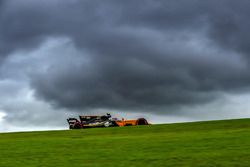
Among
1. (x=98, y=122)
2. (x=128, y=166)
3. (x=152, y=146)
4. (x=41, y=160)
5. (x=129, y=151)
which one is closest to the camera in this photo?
(x=128, y=166)

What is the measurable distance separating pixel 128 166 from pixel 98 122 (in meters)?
42.2

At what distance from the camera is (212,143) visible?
25203mm

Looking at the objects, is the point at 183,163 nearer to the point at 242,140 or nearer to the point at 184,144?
the point at 184,144

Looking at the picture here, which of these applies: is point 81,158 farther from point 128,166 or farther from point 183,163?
point 183,163

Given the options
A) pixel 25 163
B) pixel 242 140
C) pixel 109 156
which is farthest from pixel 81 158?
pixel 242 140

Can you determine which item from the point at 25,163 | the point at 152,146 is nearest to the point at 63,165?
the point at 25,163

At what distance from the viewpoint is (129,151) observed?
2247cm

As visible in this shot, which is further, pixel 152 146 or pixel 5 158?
pixel 152 146

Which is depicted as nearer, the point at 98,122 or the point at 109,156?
the point at 109,156

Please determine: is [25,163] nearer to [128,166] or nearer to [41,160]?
[41,160]

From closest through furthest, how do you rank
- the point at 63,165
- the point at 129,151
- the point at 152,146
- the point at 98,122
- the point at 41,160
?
the point at 63,165
the point at 41,160
the point at 129,151
the point at 152,146
the point at 98,122

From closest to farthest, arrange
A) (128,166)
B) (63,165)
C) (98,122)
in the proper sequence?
(128,166)
(63,165)
(98,122)

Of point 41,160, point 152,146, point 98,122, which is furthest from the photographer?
point 98,122

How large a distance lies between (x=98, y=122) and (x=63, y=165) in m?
40.9
